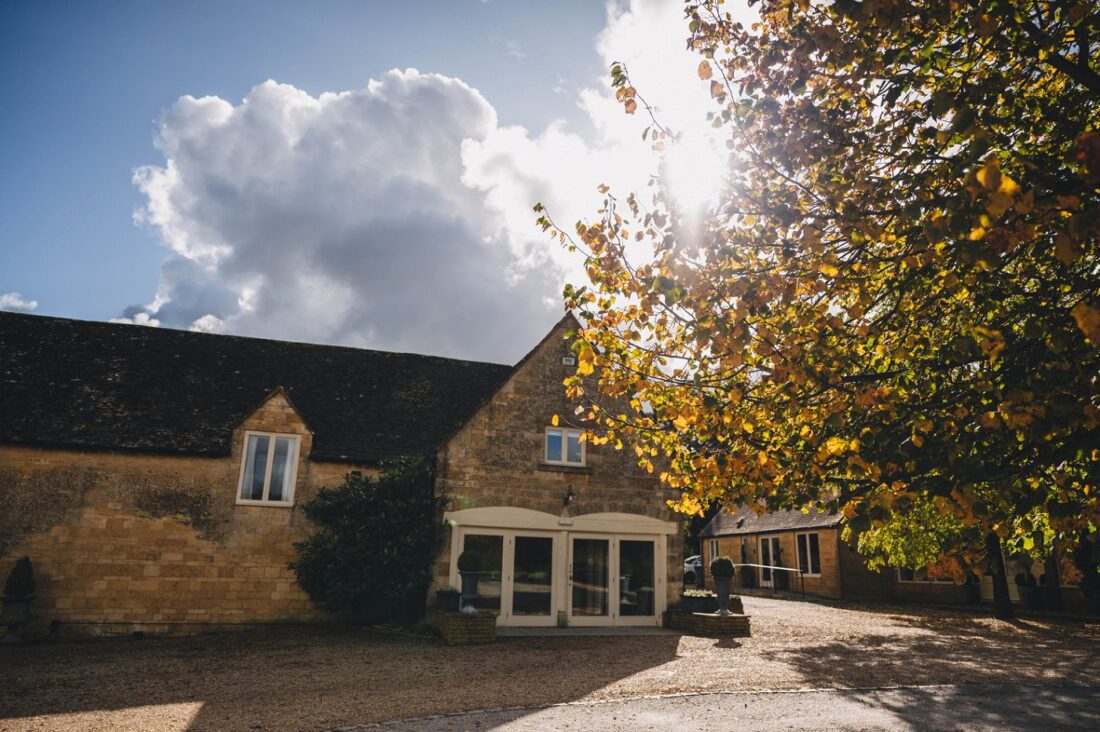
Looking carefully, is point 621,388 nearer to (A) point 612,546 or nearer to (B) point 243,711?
(B) point 243,711

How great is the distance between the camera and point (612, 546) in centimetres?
1847

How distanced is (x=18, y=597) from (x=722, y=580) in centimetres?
1667

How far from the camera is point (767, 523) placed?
36.4m

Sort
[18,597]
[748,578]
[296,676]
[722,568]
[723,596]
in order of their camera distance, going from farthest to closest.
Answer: [748,578], [722,568], [723,596], [18,597], [296,676]

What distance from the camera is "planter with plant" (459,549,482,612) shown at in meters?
→ 15.7

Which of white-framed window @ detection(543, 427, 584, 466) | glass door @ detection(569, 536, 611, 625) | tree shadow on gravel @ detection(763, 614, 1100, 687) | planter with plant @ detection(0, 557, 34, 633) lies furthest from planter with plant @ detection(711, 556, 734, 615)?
planter with plant @ detection(0, 557, 34, 633)

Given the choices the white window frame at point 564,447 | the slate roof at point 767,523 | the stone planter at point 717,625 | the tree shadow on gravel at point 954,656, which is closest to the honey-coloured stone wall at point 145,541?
the white window frame at point 564,447

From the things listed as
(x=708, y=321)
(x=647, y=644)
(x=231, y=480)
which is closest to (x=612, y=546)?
(x=647, y=644)

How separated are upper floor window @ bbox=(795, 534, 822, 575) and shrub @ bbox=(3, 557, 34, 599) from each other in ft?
97.6

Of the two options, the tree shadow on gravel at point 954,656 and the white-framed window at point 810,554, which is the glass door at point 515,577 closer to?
the tree shadow on gravel at point 954,656

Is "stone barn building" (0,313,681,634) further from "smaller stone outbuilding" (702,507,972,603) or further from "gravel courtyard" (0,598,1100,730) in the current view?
"smaller stone outbuilding" (702,507,972,603)

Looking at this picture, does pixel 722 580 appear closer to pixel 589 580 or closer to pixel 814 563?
pixel 589 580

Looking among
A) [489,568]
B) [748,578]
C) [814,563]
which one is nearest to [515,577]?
[489,568]

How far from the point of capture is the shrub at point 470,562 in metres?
15.7
